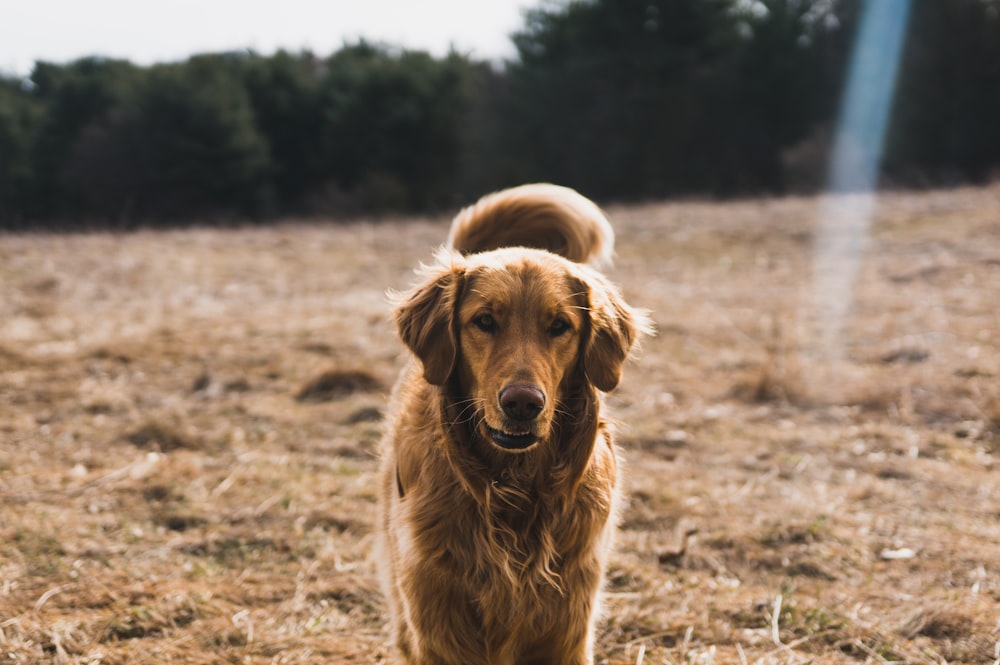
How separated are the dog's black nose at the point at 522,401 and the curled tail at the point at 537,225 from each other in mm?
1441

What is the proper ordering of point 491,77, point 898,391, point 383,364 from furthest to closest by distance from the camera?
1. point 491,77
2. point 383,364
3. point 898,391

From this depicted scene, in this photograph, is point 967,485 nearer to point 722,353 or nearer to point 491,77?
point 722,353

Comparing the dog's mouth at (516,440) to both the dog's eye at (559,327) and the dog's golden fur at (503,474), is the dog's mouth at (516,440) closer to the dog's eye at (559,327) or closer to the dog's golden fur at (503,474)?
the dog's golden fur at (503,474)

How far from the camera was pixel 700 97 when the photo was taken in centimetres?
2619

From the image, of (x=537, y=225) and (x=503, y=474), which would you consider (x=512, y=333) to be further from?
(x=537, y=225)

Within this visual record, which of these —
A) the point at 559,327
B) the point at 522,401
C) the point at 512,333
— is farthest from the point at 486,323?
the point at 522,401

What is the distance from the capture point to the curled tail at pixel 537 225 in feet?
11.9

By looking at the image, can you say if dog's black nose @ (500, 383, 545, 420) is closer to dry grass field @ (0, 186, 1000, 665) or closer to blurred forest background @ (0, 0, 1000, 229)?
dry grass field @ (0, 186, 1000, 665)

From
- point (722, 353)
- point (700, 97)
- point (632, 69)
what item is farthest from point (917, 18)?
point (722, 353)

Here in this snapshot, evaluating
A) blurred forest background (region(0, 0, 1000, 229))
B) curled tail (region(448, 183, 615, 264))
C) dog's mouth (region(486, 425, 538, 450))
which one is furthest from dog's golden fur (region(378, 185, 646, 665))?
blurred forest background (region(0, 0, 1000, 229))

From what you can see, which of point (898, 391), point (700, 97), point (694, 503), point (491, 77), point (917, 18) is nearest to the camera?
point (694, 503)

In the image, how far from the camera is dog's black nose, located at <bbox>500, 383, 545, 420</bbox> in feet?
7.52

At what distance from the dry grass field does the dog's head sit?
1219 millimetres

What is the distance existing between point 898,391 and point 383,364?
401 centimetres
